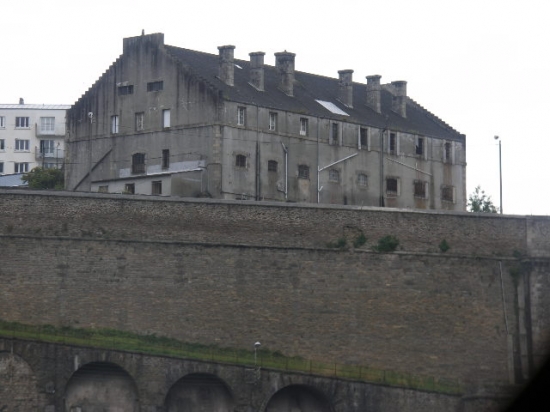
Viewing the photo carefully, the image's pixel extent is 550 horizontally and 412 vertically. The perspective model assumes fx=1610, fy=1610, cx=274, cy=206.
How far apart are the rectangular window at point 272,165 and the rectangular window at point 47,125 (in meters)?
42.9

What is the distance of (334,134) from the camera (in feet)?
270

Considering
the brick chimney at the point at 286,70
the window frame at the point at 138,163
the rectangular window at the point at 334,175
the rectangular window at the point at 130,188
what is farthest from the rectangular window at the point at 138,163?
the rectangular window at the point at 334,175

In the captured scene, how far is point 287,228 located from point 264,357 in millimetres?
5825

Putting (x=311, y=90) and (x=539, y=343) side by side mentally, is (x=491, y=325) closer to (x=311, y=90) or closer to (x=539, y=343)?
(x=539, y=343)

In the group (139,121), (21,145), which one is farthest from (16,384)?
(21,145)

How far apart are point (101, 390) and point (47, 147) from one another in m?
58.5

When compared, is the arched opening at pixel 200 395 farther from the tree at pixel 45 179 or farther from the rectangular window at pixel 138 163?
the tree at pixel 45 179

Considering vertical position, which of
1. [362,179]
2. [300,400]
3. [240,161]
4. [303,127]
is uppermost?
[303,127]

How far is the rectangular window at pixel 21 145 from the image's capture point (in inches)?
4678

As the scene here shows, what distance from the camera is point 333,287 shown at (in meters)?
66.9

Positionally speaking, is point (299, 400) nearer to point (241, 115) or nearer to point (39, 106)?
point (241, 115)

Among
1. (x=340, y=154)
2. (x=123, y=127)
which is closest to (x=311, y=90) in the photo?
(x=340, y=154)

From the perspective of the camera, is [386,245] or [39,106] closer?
[386,245]

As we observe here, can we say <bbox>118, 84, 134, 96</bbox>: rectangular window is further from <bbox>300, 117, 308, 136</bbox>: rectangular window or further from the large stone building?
<bbox>300, 117, 308, 136</bbox>: rectangular window
